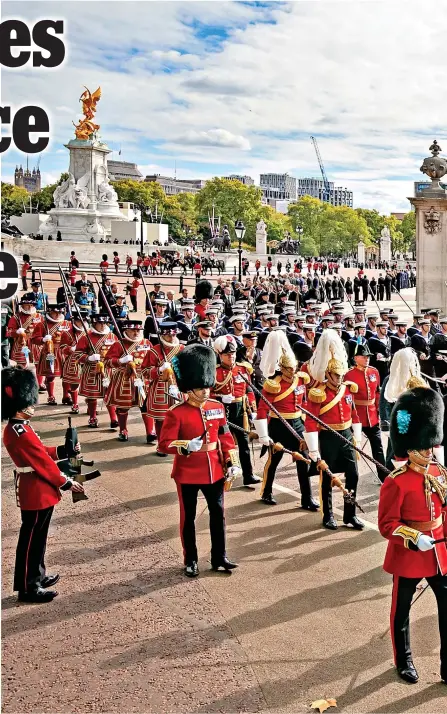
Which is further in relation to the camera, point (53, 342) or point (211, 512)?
point (53, 342)

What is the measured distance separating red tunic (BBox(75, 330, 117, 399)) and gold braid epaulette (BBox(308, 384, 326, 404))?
199 inches

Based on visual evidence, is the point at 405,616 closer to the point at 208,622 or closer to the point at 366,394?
the point at 208,622

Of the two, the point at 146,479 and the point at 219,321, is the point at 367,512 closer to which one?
the point at 146,479

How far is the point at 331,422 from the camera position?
27.0 ft

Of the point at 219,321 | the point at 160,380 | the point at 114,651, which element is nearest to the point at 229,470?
the point at 114,651

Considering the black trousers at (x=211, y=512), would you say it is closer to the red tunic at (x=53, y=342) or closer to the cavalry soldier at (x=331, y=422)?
the cavalry soldier at (x=331, y=422)

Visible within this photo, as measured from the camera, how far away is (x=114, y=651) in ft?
18.5

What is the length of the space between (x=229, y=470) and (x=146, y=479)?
306cm

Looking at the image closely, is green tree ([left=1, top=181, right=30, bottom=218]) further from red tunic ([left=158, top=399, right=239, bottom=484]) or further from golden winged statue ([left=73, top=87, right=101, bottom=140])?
red tunic ([left=158, top=399, right=239, bottom=484])

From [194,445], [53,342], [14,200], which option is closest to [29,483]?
[194,445]

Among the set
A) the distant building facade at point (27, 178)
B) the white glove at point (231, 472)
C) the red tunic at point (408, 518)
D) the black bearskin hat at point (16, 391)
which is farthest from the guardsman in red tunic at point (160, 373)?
the distant building facade at point (27, 178)

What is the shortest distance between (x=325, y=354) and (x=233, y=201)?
308ft

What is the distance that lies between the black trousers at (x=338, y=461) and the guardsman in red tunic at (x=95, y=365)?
16.6 feet

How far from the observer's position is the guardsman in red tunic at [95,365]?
12656mm
